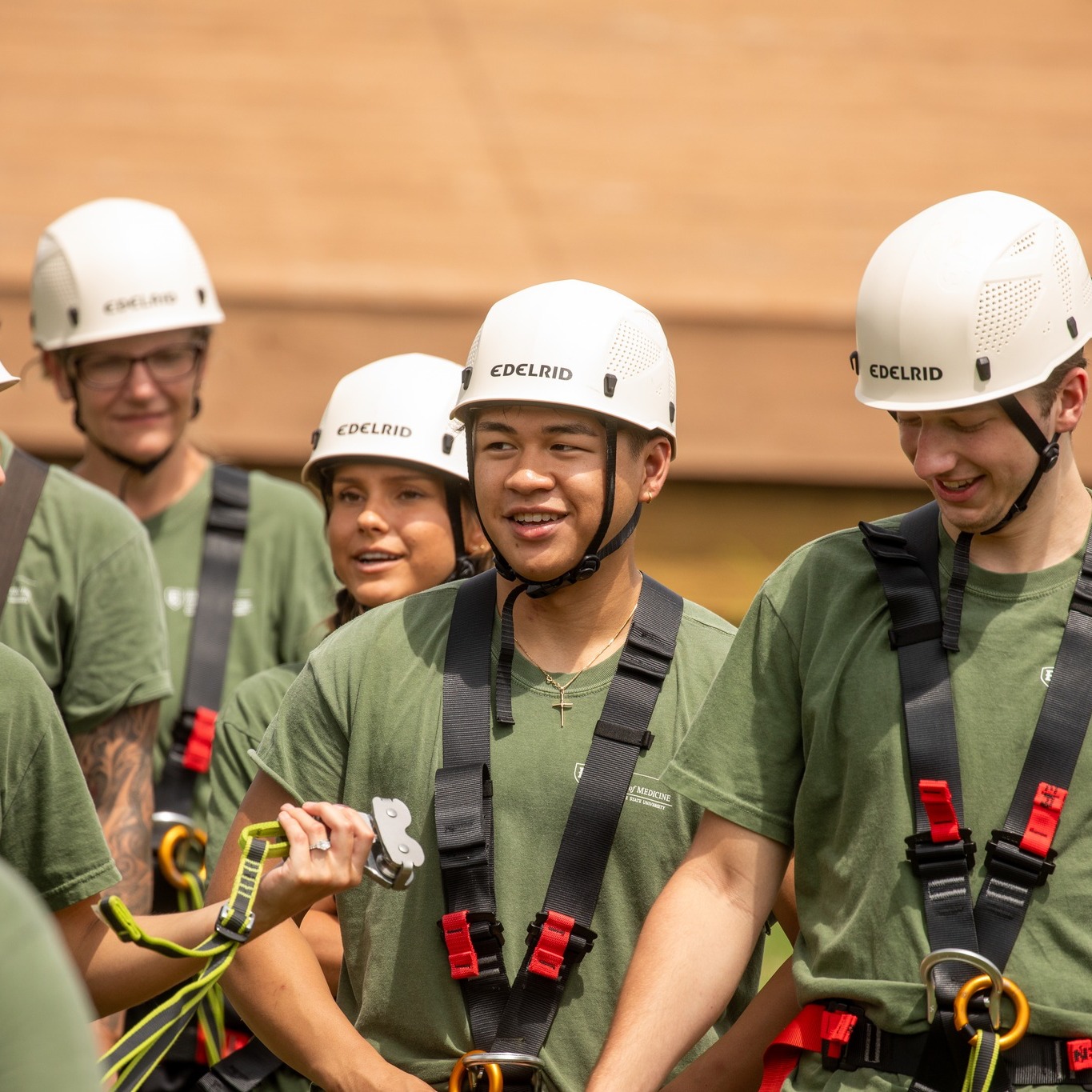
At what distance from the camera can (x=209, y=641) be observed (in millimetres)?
5457

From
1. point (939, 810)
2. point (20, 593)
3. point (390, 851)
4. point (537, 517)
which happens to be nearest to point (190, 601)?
point (20, 593)

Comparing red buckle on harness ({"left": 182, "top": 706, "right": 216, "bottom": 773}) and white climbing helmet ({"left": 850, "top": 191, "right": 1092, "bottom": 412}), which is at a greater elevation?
white climbing helmet ({"left": 850, "top": 191, "right": 1092, "bottom": 412})

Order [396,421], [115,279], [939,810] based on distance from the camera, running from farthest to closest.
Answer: [115,279]
[396,421]
[939,810]

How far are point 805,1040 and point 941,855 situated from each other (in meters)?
0.41

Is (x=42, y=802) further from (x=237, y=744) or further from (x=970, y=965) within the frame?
(x=970, y=965)

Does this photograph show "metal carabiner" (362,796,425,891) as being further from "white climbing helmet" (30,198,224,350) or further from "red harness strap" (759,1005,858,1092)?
"white climbing helmet" (30,198,224,350)

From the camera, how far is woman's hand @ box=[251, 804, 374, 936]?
2.74m

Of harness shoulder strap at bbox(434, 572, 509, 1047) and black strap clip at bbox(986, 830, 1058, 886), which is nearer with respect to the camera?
black strap clip at bbox(986, 830, 1058, 886)

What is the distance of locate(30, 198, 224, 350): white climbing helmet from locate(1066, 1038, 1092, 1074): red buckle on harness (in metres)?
4.07

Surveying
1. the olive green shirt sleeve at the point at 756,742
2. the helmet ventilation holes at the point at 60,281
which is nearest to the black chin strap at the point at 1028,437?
the olive green shirt sleeve at the point at 756,742

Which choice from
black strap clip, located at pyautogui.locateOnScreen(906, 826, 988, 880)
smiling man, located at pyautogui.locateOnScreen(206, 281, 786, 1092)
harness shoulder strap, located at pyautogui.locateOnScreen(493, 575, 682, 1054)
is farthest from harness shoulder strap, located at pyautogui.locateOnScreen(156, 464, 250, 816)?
black strap clip, located at pyautogui.locateOnScreen(906, 826, 988, 880)

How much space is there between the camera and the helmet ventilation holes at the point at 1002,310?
10.1 feet

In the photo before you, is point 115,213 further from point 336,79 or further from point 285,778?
point 336,79

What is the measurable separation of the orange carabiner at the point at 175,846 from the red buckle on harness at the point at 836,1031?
2.19 m
